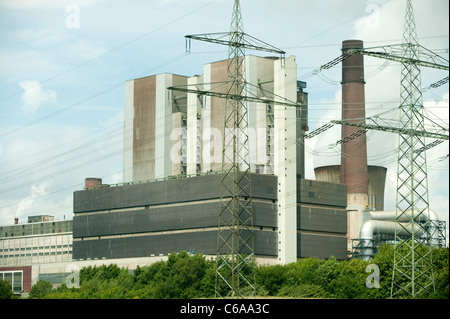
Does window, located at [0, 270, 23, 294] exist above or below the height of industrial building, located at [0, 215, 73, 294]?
below

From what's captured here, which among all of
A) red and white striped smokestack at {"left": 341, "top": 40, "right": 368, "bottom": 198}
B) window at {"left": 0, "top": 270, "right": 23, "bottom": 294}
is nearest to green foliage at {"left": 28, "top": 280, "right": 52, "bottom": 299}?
window at {"left": 0, "top": 270, "right": 23, "bottom": 294}

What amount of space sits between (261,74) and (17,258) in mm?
88516

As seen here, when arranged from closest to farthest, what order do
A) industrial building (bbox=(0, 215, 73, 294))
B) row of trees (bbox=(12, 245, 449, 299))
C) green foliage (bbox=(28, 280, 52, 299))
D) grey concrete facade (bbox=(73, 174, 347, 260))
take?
row of trees (bbox=(12, 245, 449, 299)) → green foliage (bbox=(28, 280, 52, 299)) → grey concrete facade (bbox=(73, 174, 347, 260)) → industrial building (bbox=(0, 215, 73, 294))

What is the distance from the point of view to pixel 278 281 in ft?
338

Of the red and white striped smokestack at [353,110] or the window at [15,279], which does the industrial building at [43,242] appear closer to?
the window at [15,279]

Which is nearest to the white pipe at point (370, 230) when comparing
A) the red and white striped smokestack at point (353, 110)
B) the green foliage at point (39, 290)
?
the red and white striped smokestack at point (353, 110)

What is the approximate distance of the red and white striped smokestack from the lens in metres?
155

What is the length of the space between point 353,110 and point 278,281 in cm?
6087

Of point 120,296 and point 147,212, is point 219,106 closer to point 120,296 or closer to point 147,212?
point 147,212

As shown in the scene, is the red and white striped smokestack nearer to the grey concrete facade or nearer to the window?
the grey concrete facade

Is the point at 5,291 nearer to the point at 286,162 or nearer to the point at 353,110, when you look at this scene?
the point at 286,162

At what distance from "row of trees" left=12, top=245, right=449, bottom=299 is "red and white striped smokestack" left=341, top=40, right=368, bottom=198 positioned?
40.5m

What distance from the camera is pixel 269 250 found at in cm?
14525
